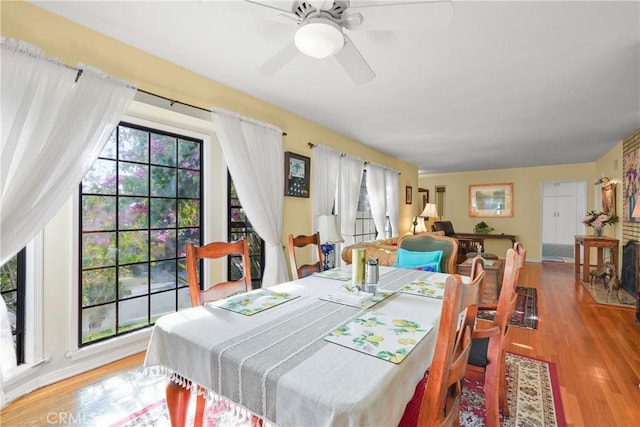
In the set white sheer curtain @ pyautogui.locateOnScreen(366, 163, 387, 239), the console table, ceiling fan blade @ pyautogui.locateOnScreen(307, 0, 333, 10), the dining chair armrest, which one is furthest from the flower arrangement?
ceiling fan blade @ pyautogui.locateOnScreen(307, 0, 333, 10)

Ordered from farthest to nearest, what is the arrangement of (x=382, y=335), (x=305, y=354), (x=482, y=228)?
1. (x=482, y=228)
2. (x=382, y=335)
3. (x=305, y=354)

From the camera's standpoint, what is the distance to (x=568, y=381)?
205 cm

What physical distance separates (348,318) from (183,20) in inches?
79.2

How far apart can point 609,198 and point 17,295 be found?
7.77 m

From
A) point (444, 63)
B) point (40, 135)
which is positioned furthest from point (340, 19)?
point (40, 135)

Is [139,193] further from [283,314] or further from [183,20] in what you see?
[283,314]

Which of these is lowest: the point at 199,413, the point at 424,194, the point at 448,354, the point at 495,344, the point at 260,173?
the point at 199,413

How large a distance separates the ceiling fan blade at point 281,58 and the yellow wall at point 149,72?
86 centimetres

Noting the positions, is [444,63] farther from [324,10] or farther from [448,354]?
[448,354]

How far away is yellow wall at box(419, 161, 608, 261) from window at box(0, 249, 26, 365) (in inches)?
334

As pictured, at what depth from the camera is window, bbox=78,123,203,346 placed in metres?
2.34

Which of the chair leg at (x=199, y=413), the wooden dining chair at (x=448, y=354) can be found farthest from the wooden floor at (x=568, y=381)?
the wooden dining chair at (x=448, y=354)

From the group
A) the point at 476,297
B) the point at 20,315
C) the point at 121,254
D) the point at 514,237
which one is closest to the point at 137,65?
the point at 121,254

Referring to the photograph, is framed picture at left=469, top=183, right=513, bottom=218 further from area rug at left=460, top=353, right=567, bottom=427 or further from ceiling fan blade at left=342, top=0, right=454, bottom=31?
ceiling fan blade at left=342, top=0, right=454, bottom=31
